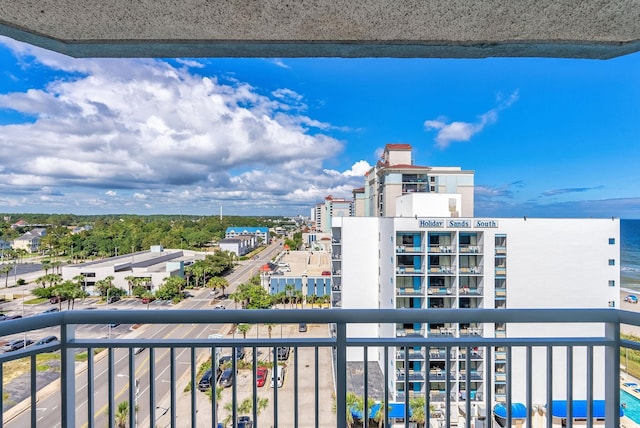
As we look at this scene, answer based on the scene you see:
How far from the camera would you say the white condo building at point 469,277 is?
131 centimetres

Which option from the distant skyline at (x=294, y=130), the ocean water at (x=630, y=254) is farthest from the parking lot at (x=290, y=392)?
the ocean water at (x=630, y=254)

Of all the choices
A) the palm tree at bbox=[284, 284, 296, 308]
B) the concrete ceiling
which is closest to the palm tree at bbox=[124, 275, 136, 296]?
the palm tree at bbox=[284, 284, 296, 308]

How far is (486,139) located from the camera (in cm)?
307

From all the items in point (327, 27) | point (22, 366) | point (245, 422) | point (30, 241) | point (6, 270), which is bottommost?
point (245, 422)

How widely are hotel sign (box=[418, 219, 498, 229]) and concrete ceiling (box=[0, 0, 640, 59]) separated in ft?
6.71

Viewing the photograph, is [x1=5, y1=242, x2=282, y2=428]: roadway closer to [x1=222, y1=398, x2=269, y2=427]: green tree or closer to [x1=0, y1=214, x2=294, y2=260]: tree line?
[x1=222, y1=398, x2=269, y2=427]: green tree

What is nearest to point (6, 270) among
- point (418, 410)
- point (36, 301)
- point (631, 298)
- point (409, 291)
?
point (36, 301)

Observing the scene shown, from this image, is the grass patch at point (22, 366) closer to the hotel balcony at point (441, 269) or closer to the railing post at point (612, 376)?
the railing post at point (612, 376)

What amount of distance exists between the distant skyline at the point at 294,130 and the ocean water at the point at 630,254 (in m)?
0.11

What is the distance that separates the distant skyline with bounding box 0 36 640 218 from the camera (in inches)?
83.0

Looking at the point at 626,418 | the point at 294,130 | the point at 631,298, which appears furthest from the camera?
the point at 294,130

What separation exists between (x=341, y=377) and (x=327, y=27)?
1.43 m

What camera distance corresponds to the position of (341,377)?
124 cm

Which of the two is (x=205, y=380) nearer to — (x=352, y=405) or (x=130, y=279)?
(x=352, y=405)
